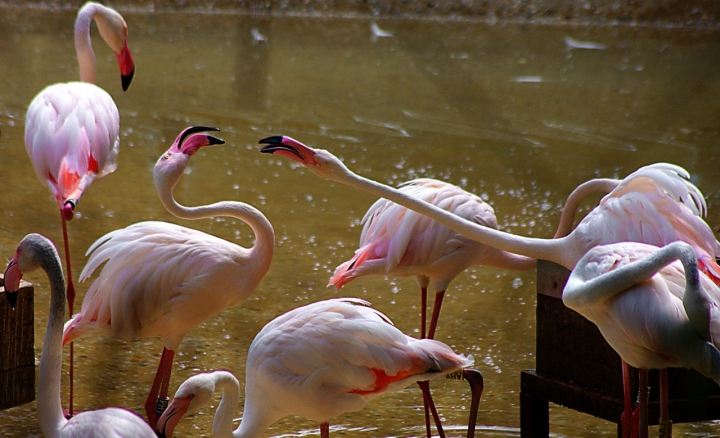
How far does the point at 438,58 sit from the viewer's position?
10227 mm

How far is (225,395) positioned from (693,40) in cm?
968

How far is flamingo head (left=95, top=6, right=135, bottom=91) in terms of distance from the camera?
15.9ft

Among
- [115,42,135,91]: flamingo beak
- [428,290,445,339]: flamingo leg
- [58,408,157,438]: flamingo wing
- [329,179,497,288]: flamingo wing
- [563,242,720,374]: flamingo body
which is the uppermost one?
[115,42,135,91]: flamingo beak

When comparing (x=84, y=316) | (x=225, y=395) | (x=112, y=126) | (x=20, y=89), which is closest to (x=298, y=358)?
(x=225, y=395)

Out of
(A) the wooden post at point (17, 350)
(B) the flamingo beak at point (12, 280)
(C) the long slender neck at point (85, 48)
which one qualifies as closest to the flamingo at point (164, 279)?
(A) the wooden post at point (17, 350)

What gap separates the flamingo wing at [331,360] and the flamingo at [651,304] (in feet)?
1.94

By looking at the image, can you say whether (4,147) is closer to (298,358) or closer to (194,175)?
(194,175)

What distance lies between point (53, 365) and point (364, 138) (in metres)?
4.83

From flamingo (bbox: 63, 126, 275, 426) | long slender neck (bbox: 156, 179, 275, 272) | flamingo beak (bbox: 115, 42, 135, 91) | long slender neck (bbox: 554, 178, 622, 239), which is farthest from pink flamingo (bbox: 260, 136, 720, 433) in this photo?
flamingo beak (bbox: 115, 42, 135, 91)

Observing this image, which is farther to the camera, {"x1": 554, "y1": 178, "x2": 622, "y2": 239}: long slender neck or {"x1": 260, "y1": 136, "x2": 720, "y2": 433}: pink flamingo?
{"x1": 554, "y1": 178, "x2": 622, "y2": 239}: long slender neck

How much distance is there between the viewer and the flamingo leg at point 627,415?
120 inches

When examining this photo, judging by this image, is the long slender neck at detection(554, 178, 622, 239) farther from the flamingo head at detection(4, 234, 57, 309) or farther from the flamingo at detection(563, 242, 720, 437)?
the flamingo head at detection(4, 234, 57, 309)

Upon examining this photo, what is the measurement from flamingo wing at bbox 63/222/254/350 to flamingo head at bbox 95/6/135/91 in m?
1.70

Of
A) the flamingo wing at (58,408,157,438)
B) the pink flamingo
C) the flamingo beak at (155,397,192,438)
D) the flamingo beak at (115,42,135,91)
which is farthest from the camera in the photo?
the flamingo beak at (115,42,135,91)
